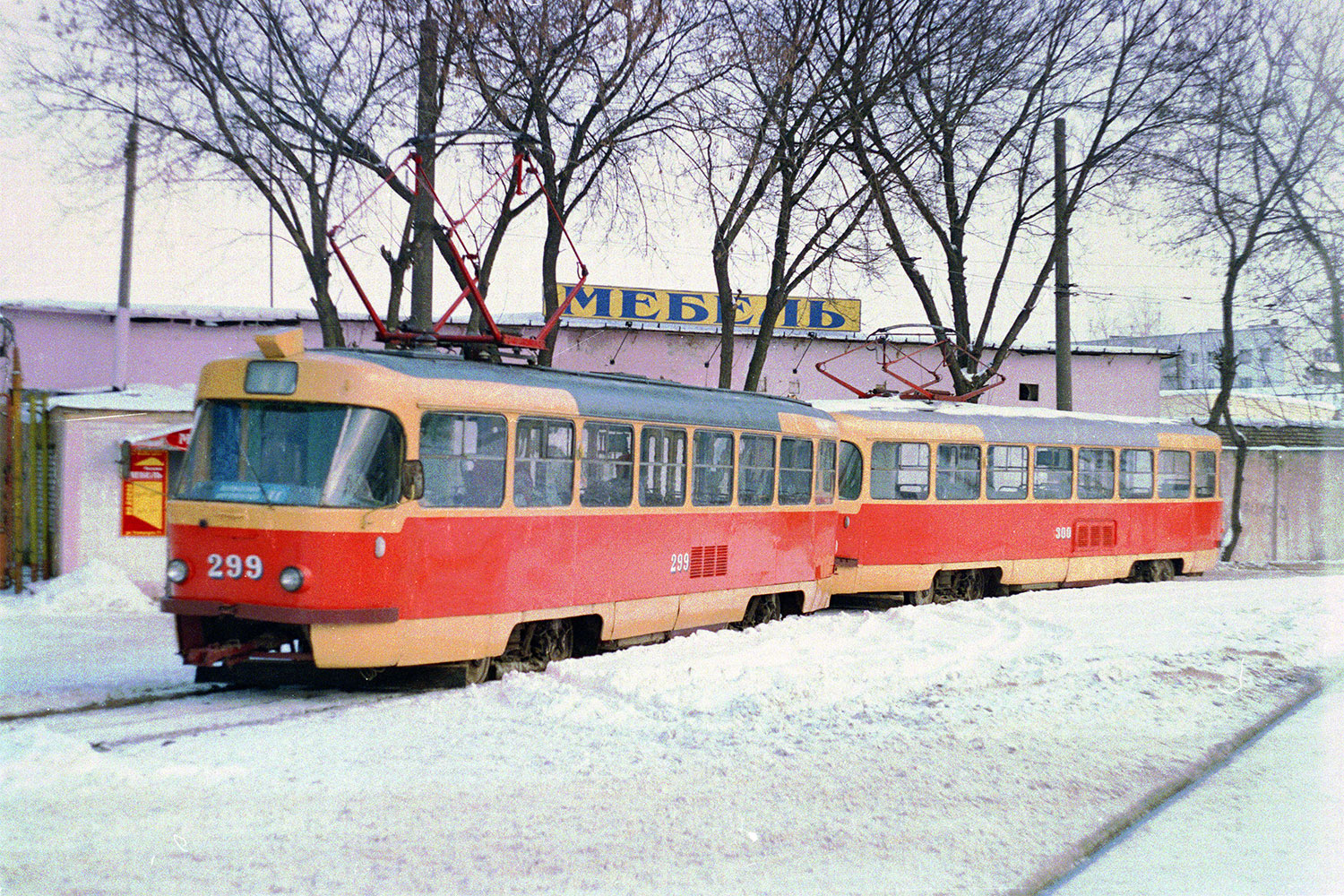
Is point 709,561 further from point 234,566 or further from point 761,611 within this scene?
point 234,566

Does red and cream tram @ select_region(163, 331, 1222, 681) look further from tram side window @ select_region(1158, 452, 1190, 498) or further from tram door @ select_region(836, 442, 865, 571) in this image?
tram side window @ select_region(1158, 452, 1190, 498)

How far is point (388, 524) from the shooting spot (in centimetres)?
849

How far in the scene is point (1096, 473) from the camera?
19344 mm

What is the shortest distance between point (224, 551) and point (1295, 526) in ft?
88.3

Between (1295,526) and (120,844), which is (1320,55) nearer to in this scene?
(1295,526)

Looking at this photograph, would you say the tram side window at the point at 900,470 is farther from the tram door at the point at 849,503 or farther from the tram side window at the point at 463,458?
the tram side window at the point at 463,458

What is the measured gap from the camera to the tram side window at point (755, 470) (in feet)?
42.4

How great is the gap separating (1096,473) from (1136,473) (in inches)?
47.0

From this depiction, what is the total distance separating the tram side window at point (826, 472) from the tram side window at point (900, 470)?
1523 millimetres

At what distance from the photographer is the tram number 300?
26.9 ft

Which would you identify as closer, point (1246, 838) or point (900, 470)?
point (1246, 838)

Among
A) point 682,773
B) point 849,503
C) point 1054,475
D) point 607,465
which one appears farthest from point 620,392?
point 1054,475

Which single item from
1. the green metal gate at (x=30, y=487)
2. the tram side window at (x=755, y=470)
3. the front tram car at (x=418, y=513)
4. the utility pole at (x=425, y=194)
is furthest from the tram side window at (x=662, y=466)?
the green metal gate at (x=30, y=487)

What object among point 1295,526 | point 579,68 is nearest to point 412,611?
point 579,68
